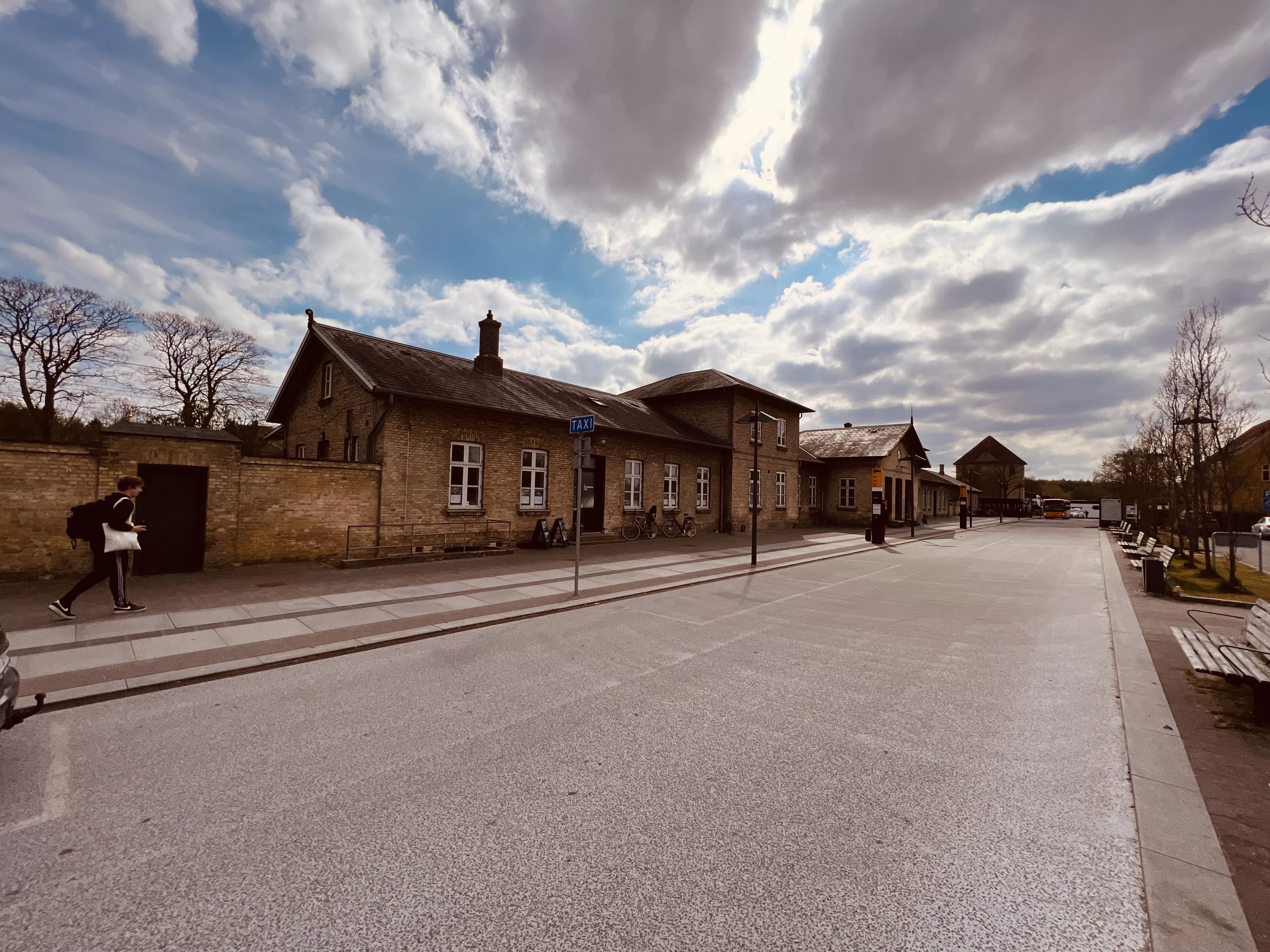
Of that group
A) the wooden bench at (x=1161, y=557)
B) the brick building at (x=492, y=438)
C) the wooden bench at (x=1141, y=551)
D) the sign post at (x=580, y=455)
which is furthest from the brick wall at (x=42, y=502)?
the wooden bench at (x=1141, y=551)

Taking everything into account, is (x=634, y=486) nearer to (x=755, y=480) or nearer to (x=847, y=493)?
(x=755, y=480)

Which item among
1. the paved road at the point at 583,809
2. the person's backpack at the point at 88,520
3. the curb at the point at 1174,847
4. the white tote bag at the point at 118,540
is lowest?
the paved road at the point at 583,809

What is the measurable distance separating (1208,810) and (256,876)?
518cm

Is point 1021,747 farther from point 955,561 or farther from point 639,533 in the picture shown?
point 639,533

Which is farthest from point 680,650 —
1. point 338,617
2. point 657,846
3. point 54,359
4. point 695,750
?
point 54,359

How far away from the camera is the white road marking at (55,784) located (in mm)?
2922

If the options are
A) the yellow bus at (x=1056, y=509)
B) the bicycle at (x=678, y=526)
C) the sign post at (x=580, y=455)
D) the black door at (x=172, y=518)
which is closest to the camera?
the sign post at (x=580, y=455)

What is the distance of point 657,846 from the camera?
2.76m

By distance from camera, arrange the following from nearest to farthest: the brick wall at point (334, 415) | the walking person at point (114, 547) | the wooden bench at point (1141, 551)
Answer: the walking person at point (114, 547) < the brick wall at point (334, 415) < the wooden bench at point (1141, 551)

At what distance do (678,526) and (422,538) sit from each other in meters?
10.9

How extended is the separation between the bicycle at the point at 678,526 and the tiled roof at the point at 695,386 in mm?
6700

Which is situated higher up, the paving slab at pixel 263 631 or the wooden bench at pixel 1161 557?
the wooden bench at pixel 1161 557

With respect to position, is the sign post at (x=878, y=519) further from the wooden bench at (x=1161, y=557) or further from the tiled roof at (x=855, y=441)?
the tiled roof at (x=855, y=441)

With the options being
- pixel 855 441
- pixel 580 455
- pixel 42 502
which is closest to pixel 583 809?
pixel 580 455
